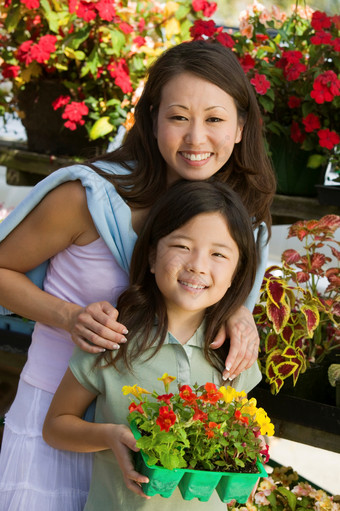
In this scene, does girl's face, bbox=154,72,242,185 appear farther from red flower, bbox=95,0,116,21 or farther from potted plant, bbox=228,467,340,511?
red flower, bbox=95,0,116,21

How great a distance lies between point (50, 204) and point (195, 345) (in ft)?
1.29

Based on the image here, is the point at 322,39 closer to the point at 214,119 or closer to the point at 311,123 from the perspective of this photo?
the point at 311,123

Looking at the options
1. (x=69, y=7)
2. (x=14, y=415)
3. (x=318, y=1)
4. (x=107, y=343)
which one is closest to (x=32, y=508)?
(x=14, y=415)

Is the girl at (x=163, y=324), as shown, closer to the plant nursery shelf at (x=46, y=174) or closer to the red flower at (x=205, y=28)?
the plant nursery shelf at (x=46, y=174)

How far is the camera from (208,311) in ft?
4.79

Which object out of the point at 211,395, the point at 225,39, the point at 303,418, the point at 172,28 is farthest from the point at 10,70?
the point at 211,395

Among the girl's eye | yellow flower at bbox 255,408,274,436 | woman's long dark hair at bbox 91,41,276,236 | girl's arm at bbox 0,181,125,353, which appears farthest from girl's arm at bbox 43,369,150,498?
the girl's eye

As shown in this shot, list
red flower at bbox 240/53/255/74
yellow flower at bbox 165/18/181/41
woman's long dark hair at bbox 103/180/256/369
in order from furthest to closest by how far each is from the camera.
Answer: yellow flower at bbox 165/18/181/41 < red flower at bbox 240/53/255/74 < woman's long dark hair at bbox 103/180/256/369

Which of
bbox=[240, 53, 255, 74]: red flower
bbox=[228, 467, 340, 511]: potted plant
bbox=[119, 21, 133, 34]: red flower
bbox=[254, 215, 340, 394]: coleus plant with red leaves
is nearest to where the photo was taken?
bbox=[254, 215, 340, 394]: coleus plant with red leaves

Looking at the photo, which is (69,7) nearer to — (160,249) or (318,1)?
(160,249)

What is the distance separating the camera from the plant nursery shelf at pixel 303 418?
185 centimetres

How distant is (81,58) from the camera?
2838 mm

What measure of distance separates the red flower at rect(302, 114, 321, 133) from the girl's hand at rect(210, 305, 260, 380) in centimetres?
119

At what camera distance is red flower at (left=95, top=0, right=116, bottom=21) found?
2742 mm
